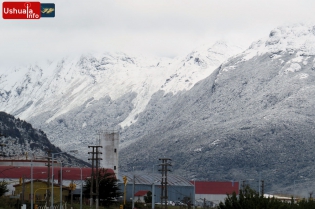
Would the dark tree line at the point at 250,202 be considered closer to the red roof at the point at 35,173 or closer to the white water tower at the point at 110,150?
the red roof at the point at 35,173

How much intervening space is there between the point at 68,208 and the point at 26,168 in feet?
174

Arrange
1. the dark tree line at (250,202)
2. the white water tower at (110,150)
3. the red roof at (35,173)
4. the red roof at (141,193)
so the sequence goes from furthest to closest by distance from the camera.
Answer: the white water tower at (110,150), the red roof at (141,193), the red roof at (35,173), the dark tree line at (250,202)

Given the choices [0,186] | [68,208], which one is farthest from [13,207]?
[0,186]

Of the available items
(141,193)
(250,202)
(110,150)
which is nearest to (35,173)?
(110,150)

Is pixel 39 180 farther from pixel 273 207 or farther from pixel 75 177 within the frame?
pixel 273 207

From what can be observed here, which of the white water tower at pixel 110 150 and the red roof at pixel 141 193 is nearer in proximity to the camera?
the red roof at pixel 141 193

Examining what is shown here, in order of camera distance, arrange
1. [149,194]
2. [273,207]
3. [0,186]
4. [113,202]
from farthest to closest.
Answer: [149,194] < [113,202] < [0,186] < [273,207]

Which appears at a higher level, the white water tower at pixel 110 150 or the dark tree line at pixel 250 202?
the white water tower at pixel 110 150

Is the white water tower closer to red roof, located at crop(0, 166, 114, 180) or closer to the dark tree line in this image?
red roof, located at crop(0, 166, 114, 180)

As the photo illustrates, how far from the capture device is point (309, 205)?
108 metres

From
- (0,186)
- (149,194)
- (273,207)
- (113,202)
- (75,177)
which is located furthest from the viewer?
(149,194)

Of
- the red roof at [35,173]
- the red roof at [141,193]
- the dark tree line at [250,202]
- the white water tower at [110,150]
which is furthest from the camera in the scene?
the white water tower at [110,150]

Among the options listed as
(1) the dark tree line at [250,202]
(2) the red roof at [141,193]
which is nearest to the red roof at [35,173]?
(2) the red roof at [141,193]

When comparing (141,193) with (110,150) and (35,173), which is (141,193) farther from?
(35,173)
